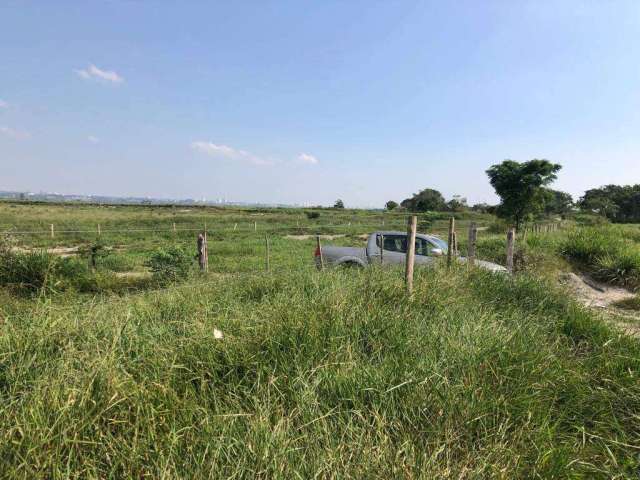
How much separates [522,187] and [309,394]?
34883 mm

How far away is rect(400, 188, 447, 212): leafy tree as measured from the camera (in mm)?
70500

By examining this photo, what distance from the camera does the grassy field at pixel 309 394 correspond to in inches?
68.9

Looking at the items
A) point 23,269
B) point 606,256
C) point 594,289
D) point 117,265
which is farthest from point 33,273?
point 606,256

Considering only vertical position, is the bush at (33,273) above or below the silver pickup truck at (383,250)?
below

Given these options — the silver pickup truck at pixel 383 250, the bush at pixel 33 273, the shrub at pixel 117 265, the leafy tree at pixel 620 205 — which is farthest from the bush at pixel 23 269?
the leafy tree at pixel 620 205

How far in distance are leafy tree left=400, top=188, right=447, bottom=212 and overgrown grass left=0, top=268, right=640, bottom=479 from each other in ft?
224

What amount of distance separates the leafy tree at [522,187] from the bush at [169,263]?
97.5 ft

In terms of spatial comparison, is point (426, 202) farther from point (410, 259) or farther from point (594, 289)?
point (410, 259)

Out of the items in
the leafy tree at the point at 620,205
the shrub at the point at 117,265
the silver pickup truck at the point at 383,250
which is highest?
the leafy tree at the point at 620,205

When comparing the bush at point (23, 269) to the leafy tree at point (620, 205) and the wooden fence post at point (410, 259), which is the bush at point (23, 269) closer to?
the wooden fence post at point (410, 259)

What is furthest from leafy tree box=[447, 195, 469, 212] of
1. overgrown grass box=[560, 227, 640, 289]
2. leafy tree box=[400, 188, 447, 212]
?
overgrown grass box=[560, 227, 640, 289]

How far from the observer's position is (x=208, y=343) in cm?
268

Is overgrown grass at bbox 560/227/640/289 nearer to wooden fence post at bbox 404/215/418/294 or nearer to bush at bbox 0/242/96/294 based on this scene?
wooden fence post at bbox 404/215/418/294

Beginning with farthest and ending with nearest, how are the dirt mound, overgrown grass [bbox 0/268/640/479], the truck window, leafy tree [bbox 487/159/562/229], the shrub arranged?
1. leafy tree [bbox 487/159/562/229]
2. the shrub
3. the truck window
4. the dirt mound
5. overgrown grass [bbox 0/268/640/479]
